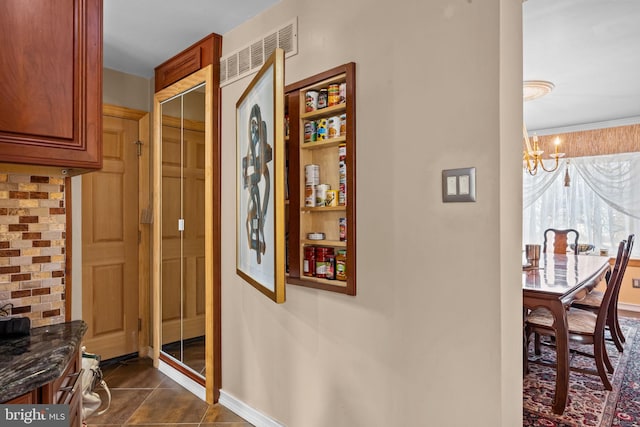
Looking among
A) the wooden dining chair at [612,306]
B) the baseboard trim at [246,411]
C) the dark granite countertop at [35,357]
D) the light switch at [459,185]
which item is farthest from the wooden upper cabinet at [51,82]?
the wooden dining chair at [612,306]

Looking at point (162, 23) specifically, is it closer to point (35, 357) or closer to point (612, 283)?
point (35, 357)

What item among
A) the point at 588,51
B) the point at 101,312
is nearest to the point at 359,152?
the point at 588,51

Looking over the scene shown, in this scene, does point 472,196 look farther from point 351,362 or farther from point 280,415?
point 280,415

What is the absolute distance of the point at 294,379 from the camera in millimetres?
2115

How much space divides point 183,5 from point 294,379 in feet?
7.34

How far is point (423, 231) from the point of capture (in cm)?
156

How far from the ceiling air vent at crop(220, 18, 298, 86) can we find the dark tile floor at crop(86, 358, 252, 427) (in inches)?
86.3

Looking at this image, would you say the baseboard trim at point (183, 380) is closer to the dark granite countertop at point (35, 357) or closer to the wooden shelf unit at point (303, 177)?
the wooden shelf unit at point (303, 177)

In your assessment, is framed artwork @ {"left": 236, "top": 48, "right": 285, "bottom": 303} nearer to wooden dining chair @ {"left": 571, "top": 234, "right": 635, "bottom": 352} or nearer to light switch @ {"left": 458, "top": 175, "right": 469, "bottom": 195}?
light switch @ {"left": 458, "top": 175, "right": 469, "bottom": 195}

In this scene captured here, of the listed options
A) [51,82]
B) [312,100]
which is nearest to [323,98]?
[312,100]

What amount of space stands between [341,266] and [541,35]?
88.1 inches

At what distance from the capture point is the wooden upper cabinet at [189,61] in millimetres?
2670

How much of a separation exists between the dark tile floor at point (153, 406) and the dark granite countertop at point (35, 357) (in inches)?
49.3

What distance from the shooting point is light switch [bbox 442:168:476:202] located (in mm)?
1400
